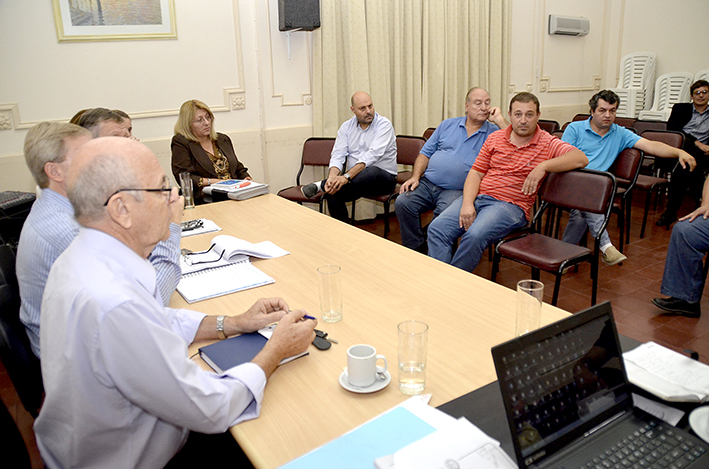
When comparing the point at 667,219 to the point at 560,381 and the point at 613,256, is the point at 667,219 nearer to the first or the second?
the point at 613,256

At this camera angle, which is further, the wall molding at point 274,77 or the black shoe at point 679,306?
the wall molding at point 274,77

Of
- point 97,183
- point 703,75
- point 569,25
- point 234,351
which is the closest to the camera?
point 97,183

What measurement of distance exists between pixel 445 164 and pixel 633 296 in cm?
160

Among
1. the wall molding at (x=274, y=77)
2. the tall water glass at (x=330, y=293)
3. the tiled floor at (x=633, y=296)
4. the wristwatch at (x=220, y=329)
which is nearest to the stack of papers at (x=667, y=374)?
the tall water glass at (x=330, y=293)

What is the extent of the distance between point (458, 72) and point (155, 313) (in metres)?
5.37

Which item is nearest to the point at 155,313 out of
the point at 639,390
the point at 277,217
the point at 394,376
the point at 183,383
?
the point at 183,383

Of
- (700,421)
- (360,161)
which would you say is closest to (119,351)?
(700,421)

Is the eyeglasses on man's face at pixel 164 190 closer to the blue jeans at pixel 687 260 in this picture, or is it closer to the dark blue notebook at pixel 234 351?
the dark blue notebook at pixel 234 351

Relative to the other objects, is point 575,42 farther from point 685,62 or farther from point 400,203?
point 400,203

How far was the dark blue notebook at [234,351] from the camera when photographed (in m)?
1.30

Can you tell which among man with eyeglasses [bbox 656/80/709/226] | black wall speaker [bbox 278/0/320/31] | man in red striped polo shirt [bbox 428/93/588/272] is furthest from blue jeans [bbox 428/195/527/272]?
man with eyeglasses [bbox 656/80/709/226]

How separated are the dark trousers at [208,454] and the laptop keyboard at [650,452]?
0.93m

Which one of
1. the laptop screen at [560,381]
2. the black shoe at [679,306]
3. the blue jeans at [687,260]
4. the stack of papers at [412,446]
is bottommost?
the black shoe at [679,306]

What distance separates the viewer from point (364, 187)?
443 cm
